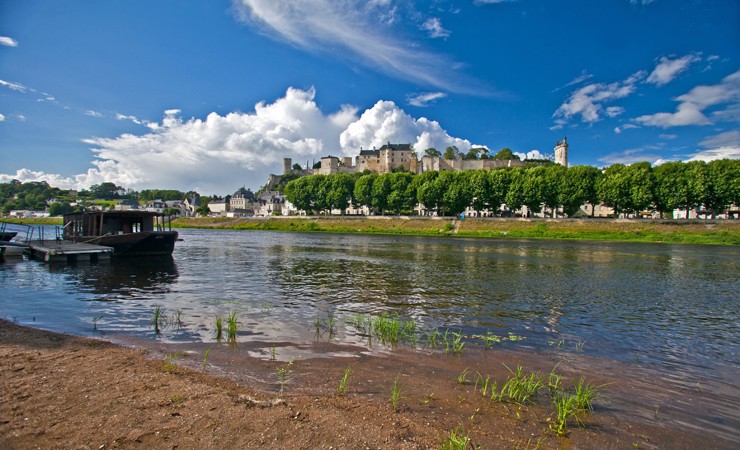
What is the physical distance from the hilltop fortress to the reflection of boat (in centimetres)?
13510

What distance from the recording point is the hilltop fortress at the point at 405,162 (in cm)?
16700

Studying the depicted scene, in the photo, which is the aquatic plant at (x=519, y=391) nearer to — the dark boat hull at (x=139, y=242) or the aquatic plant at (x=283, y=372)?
the aquatic plant at (x=283, y=372)

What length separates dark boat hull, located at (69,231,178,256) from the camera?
36.5 m

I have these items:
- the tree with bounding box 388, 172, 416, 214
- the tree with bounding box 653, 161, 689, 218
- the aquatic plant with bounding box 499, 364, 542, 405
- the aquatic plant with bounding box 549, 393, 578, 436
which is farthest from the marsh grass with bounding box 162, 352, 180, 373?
the tree with bounding box 388, 172, 416, 214

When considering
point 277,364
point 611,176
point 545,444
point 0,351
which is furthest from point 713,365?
point 611,176

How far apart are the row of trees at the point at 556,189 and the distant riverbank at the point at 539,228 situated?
5874 millimetres

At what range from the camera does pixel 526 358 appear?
A: 10.9 m

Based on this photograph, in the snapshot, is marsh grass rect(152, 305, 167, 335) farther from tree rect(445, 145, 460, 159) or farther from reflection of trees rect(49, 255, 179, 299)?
tree rect(445, 145, 460, 159)

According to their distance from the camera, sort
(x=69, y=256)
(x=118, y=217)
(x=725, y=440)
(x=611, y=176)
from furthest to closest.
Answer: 1. (x=611, y=176)
2. (x=118, y=217)
3. (x=69, y=256)
4. (x=725, y=440)

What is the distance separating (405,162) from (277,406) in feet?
588

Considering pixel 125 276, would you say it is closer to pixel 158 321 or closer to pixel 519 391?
pixel 158 321

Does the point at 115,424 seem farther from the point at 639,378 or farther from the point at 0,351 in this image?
the point at 639,378

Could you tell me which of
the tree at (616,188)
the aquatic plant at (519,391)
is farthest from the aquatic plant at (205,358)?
the tree at (616,188)

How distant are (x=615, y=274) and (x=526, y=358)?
925 inches
